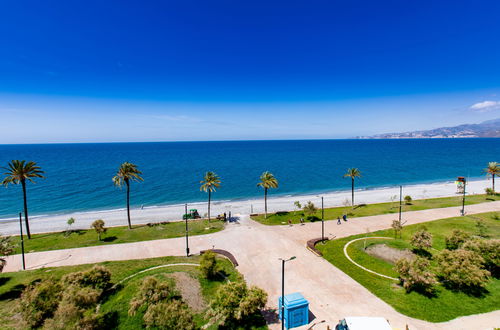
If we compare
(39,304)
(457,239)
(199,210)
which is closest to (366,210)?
(457,239)

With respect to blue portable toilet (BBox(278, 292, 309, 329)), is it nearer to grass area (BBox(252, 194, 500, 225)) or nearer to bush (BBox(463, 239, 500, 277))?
bush (BBox(463, 239, 500, 277))

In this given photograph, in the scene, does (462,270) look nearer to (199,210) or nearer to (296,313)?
(296,313)

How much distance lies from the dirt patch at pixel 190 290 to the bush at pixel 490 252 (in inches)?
1178

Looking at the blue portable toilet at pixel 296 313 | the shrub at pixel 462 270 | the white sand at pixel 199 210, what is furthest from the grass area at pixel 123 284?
the white sand at pixel 199 210

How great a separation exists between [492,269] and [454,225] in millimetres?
15935

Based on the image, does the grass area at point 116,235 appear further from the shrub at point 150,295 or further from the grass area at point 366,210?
the shrub at point 150,295

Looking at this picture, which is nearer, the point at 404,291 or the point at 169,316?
the point at 169,316

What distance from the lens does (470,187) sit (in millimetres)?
76125

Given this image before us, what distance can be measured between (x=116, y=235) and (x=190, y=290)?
80.3ft

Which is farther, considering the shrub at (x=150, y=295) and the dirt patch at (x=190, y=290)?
the dirt patch at (x=190, y=290)

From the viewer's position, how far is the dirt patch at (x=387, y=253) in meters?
28.1

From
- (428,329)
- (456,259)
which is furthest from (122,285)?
(456,259)

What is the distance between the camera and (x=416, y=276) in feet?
69.2

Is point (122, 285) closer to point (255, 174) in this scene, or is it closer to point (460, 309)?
point (460, 309)
